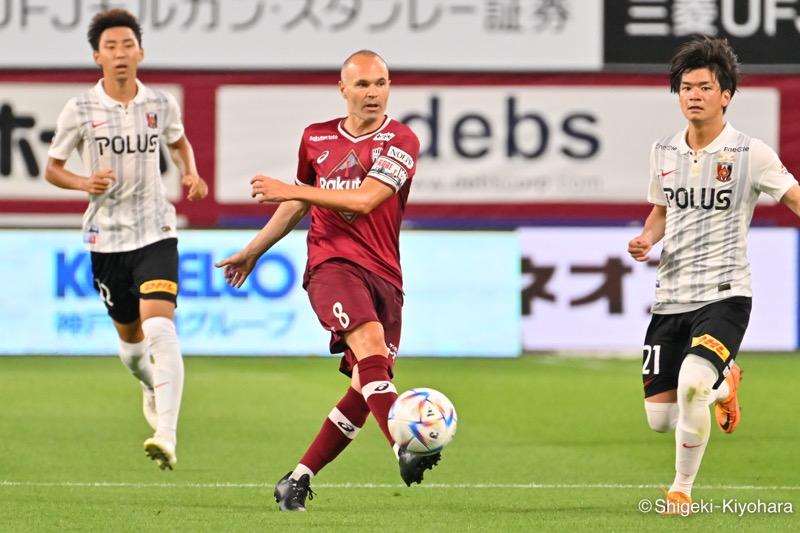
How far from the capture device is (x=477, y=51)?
54.9 ft

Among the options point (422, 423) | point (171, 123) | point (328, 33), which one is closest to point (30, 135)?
point (328, 33)

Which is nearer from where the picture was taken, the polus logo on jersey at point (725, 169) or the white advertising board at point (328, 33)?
the polus logo on jersey at point (725, 169)

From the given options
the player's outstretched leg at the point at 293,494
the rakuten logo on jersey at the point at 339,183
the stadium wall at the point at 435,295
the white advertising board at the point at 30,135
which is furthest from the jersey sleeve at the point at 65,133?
the white advertising board at the point at 30,135

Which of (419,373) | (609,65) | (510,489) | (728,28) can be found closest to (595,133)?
(609,65)

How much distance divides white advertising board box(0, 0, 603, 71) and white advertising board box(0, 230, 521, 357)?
2.27 metres

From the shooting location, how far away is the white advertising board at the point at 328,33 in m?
16.5

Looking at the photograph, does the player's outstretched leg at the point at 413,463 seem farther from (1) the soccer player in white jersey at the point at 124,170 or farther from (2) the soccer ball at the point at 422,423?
(1) the soccer player in white jersey at the point at 124,170

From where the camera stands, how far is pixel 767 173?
21.9ft

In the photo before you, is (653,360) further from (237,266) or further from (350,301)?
(237,266)

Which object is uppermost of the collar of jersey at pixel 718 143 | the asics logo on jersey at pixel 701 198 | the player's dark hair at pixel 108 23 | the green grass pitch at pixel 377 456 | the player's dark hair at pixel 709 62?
the player's dark hair at pixel 108 23

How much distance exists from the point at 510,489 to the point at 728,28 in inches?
408

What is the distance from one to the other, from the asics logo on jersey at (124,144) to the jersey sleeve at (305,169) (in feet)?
5.61

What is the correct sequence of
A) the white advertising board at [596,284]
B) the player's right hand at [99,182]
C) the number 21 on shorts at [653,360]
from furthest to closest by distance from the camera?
the white advertising board at [596,284] → the player's right hand at [99,182] → the number 21 on shorts at [653,360]

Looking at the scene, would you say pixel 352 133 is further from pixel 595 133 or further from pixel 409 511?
pixel 595 133
